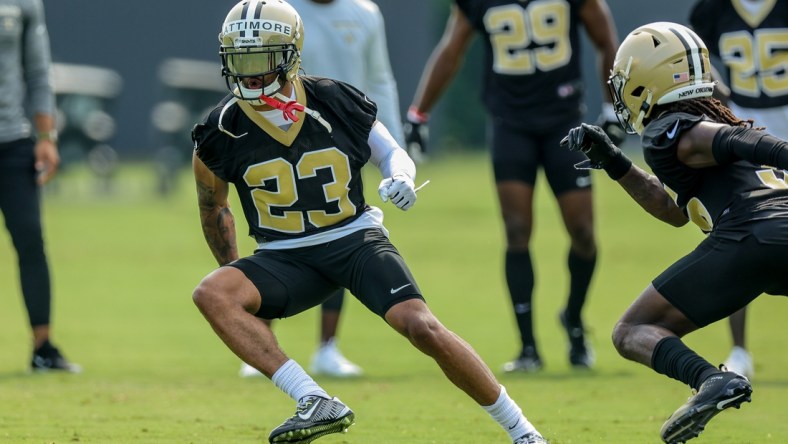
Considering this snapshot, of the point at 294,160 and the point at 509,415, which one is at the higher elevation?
the point at 294,160

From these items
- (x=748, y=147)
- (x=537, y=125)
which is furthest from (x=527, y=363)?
(x=748, y=147)

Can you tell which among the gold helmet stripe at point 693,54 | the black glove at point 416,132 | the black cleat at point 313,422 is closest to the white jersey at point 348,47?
the black glove at point 416,132

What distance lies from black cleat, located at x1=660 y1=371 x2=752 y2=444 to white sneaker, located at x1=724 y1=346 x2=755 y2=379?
3.24 m

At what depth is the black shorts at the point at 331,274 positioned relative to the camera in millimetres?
5703

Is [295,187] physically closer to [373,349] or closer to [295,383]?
[295,383]

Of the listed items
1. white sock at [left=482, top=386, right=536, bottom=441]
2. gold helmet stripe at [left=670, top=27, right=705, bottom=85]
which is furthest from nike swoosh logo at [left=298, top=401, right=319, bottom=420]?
Answer: gold helmet stripe at [left=670, top=27, right=705, bottom=85]

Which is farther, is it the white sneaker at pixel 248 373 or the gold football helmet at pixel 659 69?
the white sneaker at pixel 248 373

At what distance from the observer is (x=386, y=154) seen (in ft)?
19.8

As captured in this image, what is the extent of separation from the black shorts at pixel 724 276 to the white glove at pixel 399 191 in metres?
1.12

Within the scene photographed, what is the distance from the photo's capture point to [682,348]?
215 inches

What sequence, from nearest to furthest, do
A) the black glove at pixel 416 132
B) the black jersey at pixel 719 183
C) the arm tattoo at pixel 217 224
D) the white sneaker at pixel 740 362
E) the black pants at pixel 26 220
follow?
the black jersey at pixel 719 183 < the arm tattoo at pixel 217 224 < the white sneaker at pixel 740 362 < the black pants at pixel 26 220 < the black glove at pixel 416 132

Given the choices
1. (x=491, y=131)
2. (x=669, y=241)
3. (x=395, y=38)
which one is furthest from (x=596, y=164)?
(x=395, y=38)

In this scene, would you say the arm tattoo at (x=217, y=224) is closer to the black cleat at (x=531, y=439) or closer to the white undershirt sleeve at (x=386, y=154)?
the white undershirt sleeve at (x=386, y=154)

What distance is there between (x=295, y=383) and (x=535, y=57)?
3.95 meters
